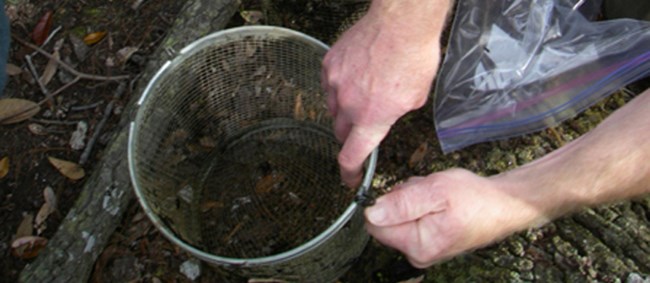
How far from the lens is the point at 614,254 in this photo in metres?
1.31

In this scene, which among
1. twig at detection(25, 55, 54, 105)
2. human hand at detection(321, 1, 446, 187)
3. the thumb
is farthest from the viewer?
twig at detection(25, 55, 54, 105)

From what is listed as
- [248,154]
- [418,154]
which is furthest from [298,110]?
[418,154]

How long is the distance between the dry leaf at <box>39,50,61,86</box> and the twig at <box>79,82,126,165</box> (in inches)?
8.7

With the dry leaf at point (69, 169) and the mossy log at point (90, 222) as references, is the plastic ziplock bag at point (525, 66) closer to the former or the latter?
the mossy log at point (90, 222)

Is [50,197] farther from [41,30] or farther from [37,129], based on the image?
[41,30]

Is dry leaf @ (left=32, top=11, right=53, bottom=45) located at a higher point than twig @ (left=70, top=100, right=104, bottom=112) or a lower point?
higher

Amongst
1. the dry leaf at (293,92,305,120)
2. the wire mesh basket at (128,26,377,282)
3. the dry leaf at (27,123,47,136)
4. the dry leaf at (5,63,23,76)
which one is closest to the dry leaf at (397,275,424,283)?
the wire mesh basket at (128,26,377,282)

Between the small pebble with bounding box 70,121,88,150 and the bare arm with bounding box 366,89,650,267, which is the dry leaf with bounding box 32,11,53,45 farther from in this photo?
the bare arm with bounding box 366,89,650,267

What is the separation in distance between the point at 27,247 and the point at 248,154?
0.63 m

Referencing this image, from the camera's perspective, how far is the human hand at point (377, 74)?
1.08 metres

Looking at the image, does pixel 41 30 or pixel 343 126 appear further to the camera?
pixel 41 30

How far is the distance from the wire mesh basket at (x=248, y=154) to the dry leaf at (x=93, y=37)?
53cm

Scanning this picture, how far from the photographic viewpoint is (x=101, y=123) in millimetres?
1728

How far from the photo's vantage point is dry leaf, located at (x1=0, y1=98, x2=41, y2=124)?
1.74 meters
